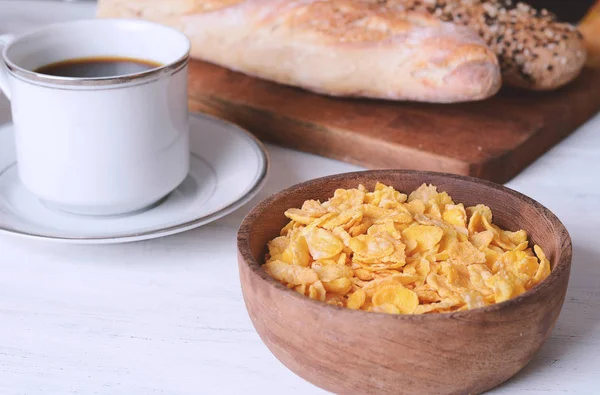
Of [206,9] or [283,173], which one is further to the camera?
[206,9]

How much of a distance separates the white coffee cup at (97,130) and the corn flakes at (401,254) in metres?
0.23

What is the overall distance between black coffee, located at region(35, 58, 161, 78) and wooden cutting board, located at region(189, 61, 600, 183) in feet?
0.75

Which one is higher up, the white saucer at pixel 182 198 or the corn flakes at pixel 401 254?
the corn flakes at pixel 401 254

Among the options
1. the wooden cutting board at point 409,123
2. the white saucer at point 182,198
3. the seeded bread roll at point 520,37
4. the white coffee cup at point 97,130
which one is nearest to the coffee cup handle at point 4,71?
the white coffee cup at point 97,130

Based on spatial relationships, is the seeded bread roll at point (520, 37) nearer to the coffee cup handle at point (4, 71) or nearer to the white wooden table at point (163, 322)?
the white wooden table at point (163, 322)

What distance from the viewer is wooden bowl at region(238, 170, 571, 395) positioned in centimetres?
59

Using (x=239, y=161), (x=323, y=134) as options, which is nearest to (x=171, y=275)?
(x=239, y=161)

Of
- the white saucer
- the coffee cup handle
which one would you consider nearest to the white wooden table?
the white saucer

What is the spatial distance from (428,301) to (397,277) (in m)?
0.03

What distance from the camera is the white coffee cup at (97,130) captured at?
2.81ft

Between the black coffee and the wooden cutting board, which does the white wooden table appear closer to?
the wooden cutting board

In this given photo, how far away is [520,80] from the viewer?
1.21 meters

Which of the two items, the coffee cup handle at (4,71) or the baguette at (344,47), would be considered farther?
the baguette at (344,47)

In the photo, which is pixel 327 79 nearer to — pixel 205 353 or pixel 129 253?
pixel 129 253
